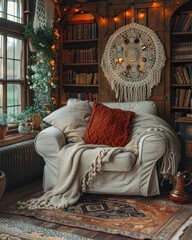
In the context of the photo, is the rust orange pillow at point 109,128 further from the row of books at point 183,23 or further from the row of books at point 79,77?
the row of books at point 183,23

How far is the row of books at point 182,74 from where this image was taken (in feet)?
14.8

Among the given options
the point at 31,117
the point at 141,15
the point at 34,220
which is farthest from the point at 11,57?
the point at 34,220

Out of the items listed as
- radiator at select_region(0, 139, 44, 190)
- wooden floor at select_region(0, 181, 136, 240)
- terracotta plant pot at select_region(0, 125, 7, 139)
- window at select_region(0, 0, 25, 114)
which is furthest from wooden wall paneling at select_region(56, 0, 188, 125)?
wooden floor at select_region(0, 181, 136, 240)

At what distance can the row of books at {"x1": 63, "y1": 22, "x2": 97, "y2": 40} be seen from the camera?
498 cm

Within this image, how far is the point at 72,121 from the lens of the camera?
382cm

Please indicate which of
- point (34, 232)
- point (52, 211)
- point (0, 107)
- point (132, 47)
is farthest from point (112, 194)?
point (132, 47)

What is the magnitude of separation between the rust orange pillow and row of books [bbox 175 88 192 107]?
101cm

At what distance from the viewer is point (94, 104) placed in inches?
159

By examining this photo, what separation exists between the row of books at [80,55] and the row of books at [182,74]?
3.84ft

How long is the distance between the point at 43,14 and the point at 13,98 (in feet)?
3.96

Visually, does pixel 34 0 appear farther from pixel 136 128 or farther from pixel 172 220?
pixel 172 220

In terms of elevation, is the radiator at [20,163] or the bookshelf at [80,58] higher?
the bookshelf at [80,58]

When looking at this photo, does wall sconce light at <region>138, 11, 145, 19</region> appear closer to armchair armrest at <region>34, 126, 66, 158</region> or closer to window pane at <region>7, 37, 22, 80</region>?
window pane at <region>7, 37, 22, 80</region>

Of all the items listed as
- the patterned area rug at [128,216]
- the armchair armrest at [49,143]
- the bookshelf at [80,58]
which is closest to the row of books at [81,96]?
the bookshelf at [80,58]
